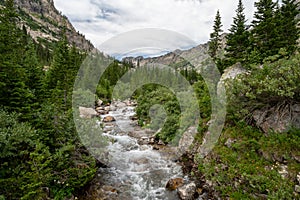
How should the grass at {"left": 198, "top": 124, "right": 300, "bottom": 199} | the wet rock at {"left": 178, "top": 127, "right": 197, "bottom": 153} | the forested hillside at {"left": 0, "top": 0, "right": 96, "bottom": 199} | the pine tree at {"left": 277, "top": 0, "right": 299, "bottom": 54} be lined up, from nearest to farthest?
the forested hillside at {"left": 0, "top": 0, "right": 96, "bottom": 199} → the grass at {"left": 198, "top": 124, "right": 300, "bottom": 199} → the wet rock at {"left": 178, "top": 127, "right": 197, "bottom": 153} → the pine tree at {"left": 277, "top": 0, "right": 299, "bottom": 54}

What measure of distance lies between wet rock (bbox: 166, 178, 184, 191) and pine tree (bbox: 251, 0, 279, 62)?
1134cm

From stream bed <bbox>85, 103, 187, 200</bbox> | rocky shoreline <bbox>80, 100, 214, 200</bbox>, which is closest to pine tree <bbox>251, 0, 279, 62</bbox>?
rocky shoreline <bbox>80, 100, 214, 200</bbox>

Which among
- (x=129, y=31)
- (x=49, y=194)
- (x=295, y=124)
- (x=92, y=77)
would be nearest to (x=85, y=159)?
(x=49, y=194)

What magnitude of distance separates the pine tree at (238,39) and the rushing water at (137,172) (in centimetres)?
1087

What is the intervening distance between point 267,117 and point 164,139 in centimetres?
874

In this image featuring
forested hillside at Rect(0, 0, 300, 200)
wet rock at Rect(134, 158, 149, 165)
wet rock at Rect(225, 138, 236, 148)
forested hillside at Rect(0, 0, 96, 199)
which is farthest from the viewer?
wet rock at Rect(134, 158, 149, 165)

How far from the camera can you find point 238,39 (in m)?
18.1

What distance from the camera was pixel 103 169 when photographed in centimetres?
1270

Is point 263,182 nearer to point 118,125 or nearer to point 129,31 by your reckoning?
point 129,31

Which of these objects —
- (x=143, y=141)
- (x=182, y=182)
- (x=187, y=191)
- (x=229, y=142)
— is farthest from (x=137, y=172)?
(x=229, y=142)

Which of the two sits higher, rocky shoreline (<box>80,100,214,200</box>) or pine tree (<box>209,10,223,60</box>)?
pine tree (<box>209,10,223,60</box>)

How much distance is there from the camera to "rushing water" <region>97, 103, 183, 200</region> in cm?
1037

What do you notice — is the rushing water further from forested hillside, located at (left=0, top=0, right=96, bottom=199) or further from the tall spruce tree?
the tall spruce tree

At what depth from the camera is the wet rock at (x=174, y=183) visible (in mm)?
10648
